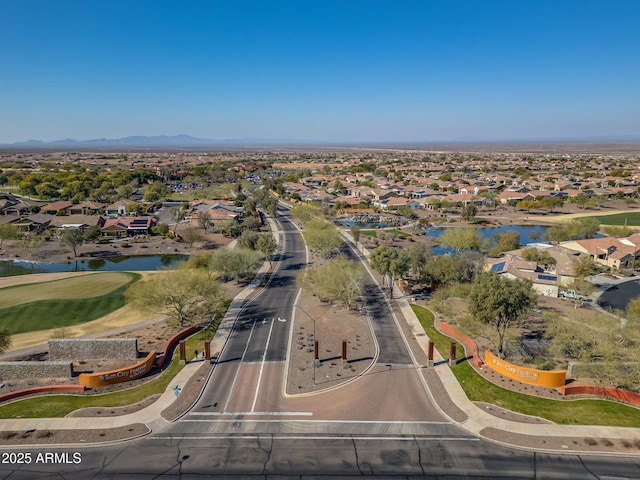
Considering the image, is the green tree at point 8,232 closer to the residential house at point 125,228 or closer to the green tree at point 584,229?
the residential house at point 125,228

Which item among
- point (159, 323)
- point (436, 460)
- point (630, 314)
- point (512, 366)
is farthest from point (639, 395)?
point (159, 323)

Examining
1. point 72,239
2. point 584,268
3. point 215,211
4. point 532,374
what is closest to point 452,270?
point 584,268

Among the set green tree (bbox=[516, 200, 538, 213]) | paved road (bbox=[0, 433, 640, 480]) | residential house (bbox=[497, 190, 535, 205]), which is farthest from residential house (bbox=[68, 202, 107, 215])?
green tree (bbox=[516, 200, 538, 213])

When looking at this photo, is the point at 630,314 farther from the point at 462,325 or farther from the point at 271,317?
the point at 271,317

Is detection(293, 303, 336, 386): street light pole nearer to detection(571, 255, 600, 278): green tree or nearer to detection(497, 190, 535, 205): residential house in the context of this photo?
detection(571, 255, 600, 278): green tree

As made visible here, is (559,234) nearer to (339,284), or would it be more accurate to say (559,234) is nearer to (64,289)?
(339,284)


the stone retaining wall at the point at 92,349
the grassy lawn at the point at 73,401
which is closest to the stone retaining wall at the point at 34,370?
the grassy lawn at the point at 73,401
